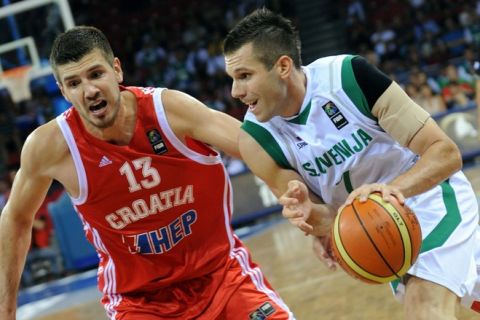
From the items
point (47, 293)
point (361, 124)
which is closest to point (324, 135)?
point (361, 124)

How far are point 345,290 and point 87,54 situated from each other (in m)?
3.68

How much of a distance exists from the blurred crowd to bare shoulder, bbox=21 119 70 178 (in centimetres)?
956

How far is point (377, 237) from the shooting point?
9.67 feet

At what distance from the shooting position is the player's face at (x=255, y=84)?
3.23 metres

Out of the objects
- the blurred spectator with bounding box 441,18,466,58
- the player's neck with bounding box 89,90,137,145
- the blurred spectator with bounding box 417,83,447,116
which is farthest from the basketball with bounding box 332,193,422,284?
the blurred spectator with bounding box 441,18,466,58

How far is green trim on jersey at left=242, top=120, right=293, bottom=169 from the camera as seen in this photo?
3398mm

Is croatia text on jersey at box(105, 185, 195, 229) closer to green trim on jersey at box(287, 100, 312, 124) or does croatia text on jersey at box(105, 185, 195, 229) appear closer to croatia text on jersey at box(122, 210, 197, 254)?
croatia text on jersey at box(122, 210, 197, 254)

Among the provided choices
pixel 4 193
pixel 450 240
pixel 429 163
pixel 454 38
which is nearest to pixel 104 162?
pixel 429 163

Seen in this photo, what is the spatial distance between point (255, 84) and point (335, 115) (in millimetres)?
371

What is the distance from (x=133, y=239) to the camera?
11.8ft

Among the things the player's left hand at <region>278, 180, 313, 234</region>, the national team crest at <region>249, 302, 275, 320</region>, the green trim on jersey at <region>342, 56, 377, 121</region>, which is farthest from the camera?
the national team crest at <region>249, 302, 275, 320</region>

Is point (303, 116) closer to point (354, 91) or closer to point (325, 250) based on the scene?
point (354, 91)

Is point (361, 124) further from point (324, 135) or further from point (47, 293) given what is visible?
point (47, 293)

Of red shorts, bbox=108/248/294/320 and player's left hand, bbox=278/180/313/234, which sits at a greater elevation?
player's left hand, bbox=278/180/313/234
